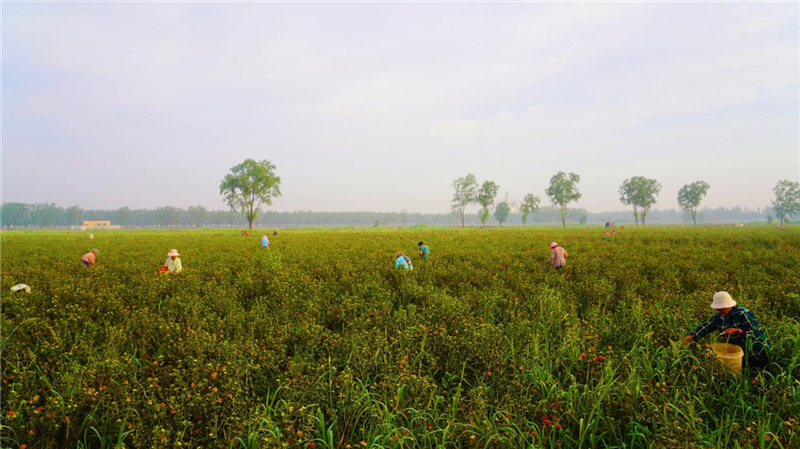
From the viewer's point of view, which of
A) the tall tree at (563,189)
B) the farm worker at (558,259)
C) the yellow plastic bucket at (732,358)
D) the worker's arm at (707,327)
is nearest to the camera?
the yellow plastic bucket at (732,358)

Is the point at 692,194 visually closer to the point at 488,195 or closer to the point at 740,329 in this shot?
the point at 488,195

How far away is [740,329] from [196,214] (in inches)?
8449

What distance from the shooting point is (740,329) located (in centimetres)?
506

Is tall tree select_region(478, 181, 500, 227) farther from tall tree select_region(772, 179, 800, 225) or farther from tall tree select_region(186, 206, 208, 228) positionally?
tall tree select_region(186, 206, 208, 228)

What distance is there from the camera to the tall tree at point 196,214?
189 m

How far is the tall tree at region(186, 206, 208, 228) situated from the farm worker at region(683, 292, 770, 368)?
212 metres

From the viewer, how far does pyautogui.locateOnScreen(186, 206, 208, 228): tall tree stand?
621 feet

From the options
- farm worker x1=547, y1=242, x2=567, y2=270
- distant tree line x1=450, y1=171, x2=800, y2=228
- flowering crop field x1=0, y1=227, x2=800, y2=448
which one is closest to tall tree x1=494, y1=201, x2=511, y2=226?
distant tree line x1=450, y1=171, x2=800, y2=228

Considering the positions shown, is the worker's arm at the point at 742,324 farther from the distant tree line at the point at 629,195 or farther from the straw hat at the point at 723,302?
the distant tree line at the point at 629,195

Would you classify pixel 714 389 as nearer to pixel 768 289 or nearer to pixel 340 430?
pixel 340 430

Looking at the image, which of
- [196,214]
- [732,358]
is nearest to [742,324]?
Result: [732,358]

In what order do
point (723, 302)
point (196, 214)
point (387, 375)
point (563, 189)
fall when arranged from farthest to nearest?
point (196, 214) < point (563, 189) < point (723, 302) < point (387, 375)

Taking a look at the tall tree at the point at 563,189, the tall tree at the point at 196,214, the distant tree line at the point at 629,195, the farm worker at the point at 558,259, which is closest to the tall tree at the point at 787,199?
the distant tree line at the point at 629,195

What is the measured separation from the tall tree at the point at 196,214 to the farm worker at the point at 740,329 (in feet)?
696
